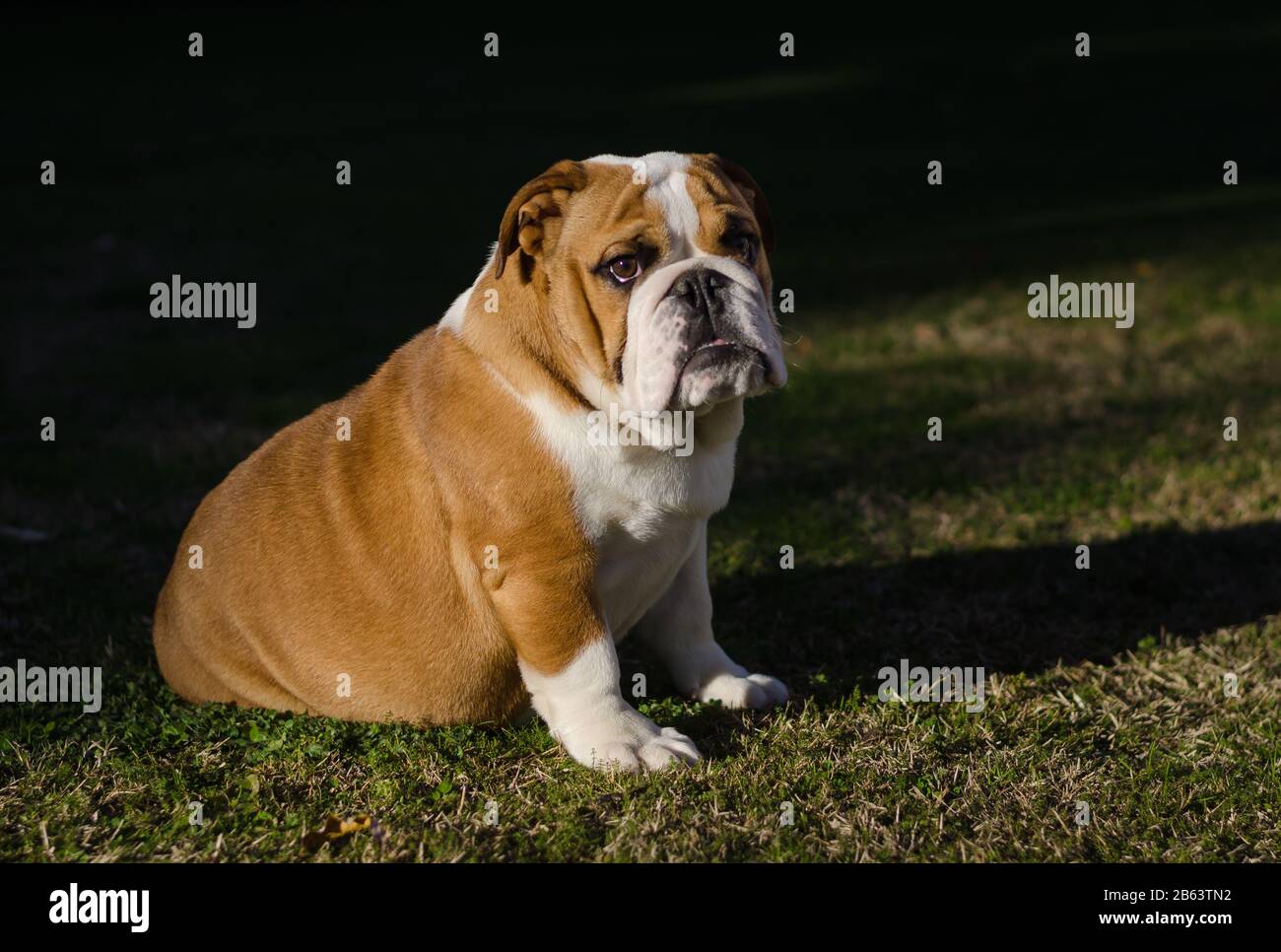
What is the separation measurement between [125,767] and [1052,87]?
57.1 feet

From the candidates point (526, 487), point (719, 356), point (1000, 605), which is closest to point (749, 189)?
point (719, 356)

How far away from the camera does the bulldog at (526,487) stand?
3.67 m

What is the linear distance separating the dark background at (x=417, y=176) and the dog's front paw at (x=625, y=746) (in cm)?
165

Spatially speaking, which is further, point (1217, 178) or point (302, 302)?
point (1217, 178)

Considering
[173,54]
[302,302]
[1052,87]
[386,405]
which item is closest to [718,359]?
[386,405]

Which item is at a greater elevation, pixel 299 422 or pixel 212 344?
pixel 212 344

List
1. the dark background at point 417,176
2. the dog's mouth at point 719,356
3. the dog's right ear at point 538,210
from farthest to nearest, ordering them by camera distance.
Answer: the dark background at point 417,176 < the dog's right ear at point 538,210 < the dog's mouth at point 719,356

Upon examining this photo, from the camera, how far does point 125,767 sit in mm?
4047

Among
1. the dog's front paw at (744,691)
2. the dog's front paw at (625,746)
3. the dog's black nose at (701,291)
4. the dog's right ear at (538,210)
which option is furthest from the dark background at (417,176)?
the dog's right ear at (538,210)

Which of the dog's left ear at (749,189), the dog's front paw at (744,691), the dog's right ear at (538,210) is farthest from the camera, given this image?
the dog's front paw at (744,691)

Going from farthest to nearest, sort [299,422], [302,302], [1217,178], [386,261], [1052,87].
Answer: [1052,87], [1217,178], [386,261], [302,302], [299,422]

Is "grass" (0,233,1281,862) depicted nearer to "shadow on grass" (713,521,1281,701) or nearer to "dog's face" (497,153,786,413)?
"shadow on grass" (713,521,1281,701)

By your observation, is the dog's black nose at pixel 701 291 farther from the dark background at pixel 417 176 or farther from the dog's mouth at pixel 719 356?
the dark background at pixel 417 176
